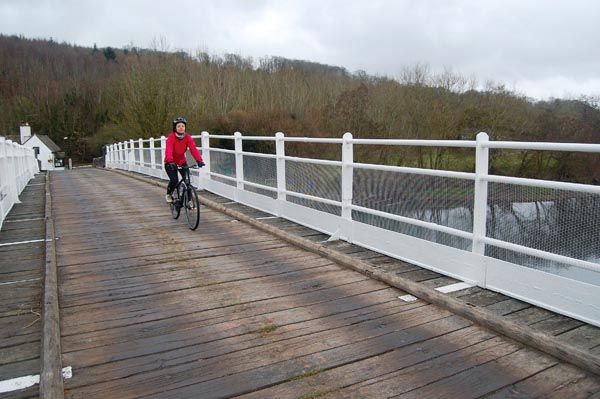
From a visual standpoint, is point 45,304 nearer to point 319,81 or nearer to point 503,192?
point 503,192

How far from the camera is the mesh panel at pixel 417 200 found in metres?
4.42

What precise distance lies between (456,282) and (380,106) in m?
29.4

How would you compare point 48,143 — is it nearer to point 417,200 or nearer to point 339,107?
point 339,107

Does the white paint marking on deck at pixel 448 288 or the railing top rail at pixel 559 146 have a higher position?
the railing top rail at pixel 559 146

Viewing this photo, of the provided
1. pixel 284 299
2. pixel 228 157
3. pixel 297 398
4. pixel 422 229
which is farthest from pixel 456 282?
pixel 228 157

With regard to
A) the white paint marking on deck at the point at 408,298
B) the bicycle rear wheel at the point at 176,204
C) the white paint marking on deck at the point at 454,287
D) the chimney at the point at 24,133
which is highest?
the chimney at the point at 24,133

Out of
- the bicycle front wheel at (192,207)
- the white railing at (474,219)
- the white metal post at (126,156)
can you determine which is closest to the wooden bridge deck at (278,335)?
the white railing at (474,219)

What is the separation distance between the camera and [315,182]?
21.5 feet

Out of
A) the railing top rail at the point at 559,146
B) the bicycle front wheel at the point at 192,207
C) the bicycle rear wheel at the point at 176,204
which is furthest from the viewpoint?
the bicycle rear wheel at the point at 176,204

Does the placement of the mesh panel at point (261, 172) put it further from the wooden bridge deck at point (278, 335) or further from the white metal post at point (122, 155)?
the white metal post at point (122, 155)

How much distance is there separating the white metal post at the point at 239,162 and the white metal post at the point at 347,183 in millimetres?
3429

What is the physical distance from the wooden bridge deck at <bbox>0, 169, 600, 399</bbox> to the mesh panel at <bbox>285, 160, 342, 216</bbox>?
826 millimetres

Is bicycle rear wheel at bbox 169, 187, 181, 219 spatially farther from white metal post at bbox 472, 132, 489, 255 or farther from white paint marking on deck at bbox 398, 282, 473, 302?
white metal post at bbox 472, 132, 489, 255

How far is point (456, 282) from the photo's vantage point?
4320mm
